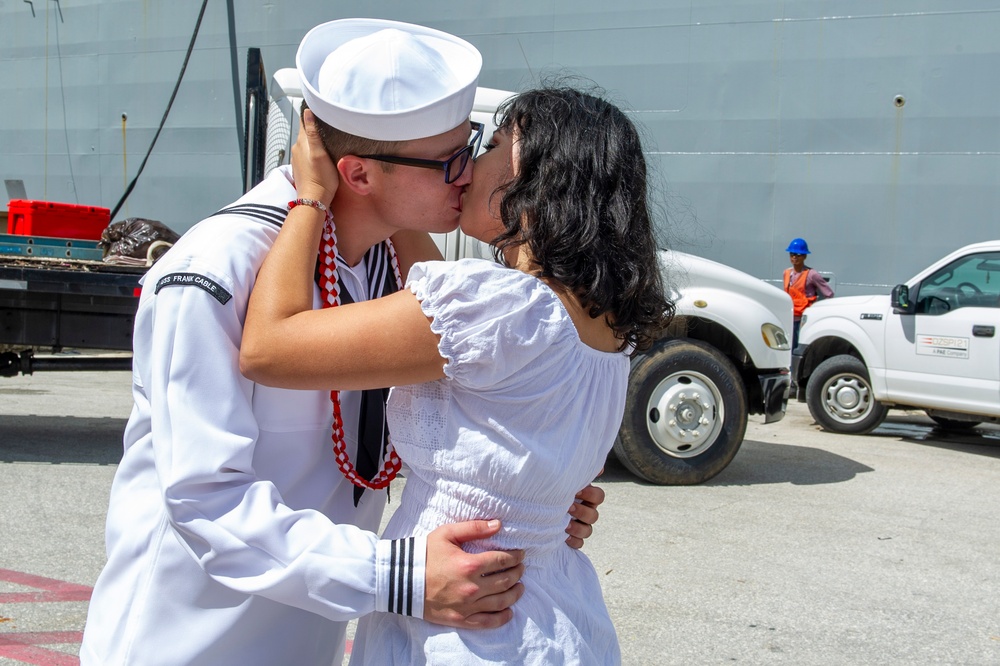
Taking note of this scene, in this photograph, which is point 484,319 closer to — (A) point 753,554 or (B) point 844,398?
(A) point 753,554

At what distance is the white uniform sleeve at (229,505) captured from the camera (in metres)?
1.33

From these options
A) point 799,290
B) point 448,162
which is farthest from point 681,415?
point 448,162

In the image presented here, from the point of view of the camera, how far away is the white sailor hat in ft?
5.10

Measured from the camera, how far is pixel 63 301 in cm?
659

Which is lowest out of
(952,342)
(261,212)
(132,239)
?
(952,342)

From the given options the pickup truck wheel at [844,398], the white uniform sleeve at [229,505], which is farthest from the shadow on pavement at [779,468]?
the white uniform sleeve at [229,505]

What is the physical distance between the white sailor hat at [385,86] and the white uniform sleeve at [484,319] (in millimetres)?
280

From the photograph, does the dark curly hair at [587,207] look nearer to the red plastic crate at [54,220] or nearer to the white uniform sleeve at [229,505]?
the white uniform sleeve at [229,505]

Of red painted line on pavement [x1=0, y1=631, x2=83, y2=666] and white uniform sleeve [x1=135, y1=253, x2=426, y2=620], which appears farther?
red painted line on pavement [x1=0, y1=631, x2=83, y2=666]

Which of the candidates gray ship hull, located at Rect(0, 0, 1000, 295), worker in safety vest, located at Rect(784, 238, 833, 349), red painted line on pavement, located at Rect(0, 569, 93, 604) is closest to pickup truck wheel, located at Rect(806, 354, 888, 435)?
worker in safety vest, located at Rect(784, 238, 833, 349)

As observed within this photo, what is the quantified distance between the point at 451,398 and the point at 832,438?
8494mm

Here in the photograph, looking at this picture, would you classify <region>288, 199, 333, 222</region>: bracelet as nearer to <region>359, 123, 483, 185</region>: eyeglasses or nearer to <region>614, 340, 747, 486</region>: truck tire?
<region>359, 123, 483, 185</region>: eyeglasses

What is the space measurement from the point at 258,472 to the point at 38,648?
2642 millimetres

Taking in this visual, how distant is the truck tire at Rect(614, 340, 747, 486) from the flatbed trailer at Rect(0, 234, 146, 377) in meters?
3.34
